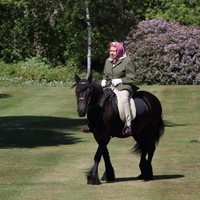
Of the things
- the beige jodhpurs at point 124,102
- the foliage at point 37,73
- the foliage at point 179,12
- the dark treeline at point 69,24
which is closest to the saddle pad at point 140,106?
the beige jodhpurs at point 124,102

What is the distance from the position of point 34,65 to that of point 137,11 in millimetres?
6872

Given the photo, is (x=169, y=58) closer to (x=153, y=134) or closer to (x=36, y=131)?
(x=36, y=131)

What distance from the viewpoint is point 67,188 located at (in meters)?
11.4

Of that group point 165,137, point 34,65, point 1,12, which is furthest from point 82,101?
point 1,12

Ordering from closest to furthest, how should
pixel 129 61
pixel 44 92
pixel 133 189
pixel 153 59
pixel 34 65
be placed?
pixel 133 189 < pixel 129 61 < pixel 44 92 < pixel 153 59 < pixel 34 65

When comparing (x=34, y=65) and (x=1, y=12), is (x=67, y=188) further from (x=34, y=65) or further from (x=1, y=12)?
(x=1, y=12)

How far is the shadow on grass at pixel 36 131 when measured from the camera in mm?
19328

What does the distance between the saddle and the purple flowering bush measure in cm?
2558

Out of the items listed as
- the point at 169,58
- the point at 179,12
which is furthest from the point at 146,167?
the point at 179,12

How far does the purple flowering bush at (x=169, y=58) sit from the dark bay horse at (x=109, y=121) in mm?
25314

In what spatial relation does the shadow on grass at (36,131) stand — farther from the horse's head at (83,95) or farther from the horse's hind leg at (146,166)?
the horse's head at (83,95)

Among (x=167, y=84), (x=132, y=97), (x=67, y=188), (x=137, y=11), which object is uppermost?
(x=132, y=97)

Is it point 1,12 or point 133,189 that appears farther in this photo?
point 1,12

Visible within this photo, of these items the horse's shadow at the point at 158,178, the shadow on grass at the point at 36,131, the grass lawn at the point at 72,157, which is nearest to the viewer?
the grass lawn at the point at 72,157
